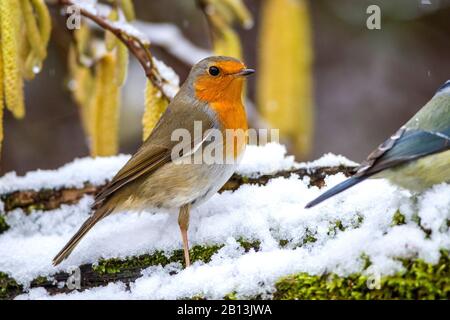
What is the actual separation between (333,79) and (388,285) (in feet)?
16.4

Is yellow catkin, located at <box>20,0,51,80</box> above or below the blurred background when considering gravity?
below

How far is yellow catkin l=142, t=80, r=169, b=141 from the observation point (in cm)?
317

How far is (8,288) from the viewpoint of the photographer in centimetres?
273

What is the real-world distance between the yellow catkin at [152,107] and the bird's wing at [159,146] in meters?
0.11

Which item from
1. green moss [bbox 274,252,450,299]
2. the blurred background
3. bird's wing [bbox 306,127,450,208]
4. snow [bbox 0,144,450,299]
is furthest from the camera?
the blurred background

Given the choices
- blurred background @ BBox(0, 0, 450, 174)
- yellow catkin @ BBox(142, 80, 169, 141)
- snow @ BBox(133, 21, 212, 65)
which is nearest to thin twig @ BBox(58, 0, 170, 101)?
yellow catkin @ BBox(142, 80, 169, 141)

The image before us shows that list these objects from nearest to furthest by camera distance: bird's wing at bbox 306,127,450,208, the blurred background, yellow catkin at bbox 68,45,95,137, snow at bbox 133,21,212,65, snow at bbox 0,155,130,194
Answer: bird's wing at bbox 306,127,450,208 → snow at bbox 0,155,130,194 → yellow catkin at bbox 68,45,95,137 → snow at bbox 133,21,212,65 → the blurred background

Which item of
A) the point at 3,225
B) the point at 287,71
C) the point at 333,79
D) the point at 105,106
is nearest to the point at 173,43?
the point at 287,71

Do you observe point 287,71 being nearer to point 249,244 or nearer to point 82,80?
point 82,80

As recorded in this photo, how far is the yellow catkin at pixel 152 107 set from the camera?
317 cm

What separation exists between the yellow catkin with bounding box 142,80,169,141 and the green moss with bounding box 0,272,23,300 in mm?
859

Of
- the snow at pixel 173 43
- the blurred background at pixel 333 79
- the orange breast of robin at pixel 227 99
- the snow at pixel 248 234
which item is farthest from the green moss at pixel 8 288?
the blurred background at pixel 333 79

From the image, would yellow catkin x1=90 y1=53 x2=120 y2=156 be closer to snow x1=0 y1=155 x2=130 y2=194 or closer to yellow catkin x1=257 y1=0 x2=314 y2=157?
snow x1=0 y1=155 x2=130 y2=194

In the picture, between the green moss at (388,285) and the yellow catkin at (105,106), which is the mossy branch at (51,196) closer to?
the yellow catkin at (105,106)
